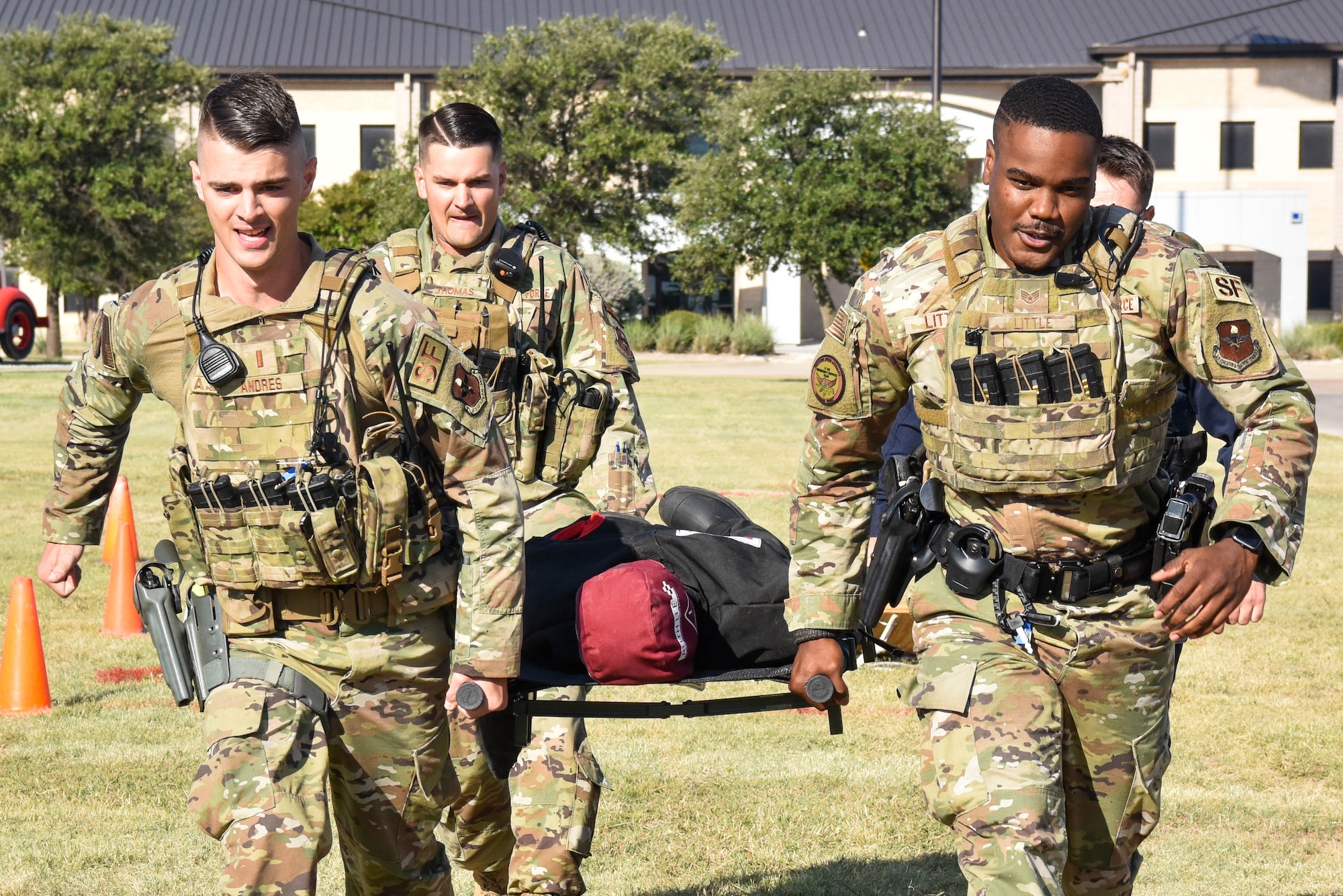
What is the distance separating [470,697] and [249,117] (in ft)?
4.72

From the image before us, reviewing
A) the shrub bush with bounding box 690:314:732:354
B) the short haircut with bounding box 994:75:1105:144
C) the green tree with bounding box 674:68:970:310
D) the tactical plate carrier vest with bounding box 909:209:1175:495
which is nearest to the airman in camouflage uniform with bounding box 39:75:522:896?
the tactical plate carrier vest with bounding box 909:209:1175:495

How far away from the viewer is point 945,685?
11.9 feet

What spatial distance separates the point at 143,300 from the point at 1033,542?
2258mm

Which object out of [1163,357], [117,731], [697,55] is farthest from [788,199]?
[1163,357]

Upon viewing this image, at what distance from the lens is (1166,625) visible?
3.43 metres

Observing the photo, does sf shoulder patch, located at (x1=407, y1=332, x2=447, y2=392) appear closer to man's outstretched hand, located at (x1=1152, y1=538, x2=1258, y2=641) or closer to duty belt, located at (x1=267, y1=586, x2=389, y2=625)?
duty belt, located at (x1=267, y1=586, x2=389, y2=625)

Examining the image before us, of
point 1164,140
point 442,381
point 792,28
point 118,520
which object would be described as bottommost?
point 118,520

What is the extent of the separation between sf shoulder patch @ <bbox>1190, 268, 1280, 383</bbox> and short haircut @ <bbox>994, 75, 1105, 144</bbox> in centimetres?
48

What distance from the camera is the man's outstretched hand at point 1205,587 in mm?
3371

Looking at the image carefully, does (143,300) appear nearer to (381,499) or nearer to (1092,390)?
(381,499)

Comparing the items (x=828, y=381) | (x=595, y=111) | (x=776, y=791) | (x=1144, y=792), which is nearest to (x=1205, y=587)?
(x=1144, y=792)

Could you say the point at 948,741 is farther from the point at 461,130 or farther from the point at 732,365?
the point at 732,365

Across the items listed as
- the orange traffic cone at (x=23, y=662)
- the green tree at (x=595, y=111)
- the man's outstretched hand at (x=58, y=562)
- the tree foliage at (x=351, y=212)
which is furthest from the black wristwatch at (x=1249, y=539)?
the tree foliage at (x=351, y=212)

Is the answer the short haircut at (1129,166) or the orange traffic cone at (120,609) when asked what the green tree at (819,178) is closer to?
the orange traffic cone at (120,609)
